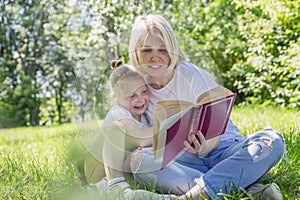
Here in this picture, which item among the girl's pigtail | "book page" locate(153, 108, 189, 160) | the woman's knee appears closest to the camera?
"book page" locate(153, 108, 189, 160)

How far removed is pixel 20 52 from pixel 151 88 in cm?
994

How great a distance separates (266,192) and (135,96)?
56 centimetres

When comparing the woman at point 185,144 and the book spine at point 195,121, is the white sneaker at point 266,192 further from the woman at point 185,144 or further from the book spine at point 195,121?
the book spine at point 195,121

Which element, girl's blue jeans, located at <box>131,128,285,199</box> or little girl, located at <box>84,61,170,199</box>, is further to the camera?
little girl, located at <box>84,61,170,199</box>

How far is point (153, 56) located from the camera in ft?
5.34

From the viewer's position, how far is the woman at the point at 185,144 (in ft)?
5.16

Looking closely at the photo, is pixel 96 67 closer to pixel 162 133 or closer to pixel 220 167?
pixel 162 133

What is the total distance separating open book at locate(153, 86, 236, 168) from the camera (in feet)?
4.89

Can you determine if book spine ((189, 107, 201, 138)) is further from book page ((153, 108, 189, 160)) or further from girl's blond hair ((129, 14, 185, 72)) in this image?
girl's blond hair ((129, 14, 185, 72))

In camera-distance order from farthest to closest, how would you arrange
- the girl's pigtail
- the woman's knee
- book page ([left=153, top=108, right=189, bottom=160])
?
the girl's pigtail
the woman's knee
book page ([left=153, top=108, right=189, bottom=160])

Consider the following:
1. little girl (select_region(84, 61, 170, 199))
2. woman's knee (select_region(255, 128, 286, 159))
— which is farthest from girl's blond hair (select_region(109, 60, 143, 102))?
woman's knee (select_region(255, 128, 286, 159))

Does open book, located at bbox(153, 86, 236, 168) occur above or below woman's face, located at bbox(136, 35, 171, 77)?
below

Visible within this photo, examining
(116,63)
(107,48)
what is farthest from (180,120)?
(107,48)

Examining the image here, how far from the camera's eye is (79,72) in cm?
176
